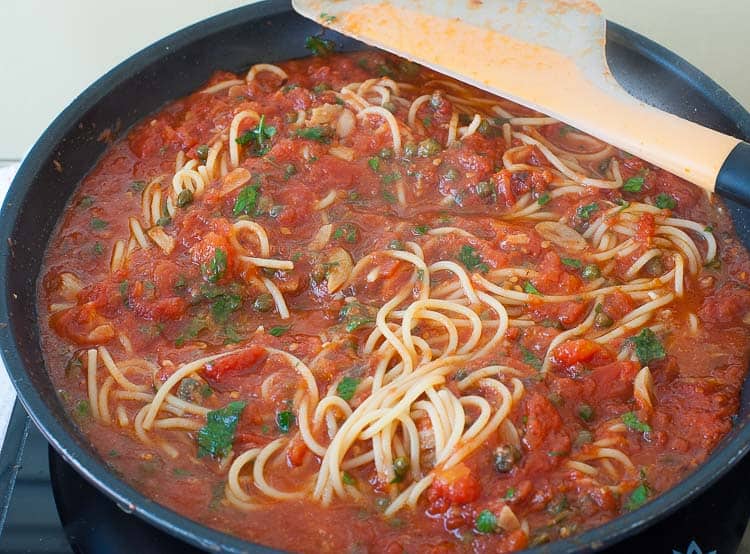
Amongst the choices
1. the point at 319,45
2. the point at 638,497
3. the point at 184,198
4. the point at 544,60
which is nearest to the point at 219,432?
the point at 184,198

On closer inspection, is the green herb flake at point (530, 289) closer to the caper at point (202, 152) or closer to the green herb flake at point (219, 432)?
the green herb flake at point (219, 432)

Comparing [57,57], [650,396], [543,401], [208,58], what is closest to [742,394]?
[650,396]

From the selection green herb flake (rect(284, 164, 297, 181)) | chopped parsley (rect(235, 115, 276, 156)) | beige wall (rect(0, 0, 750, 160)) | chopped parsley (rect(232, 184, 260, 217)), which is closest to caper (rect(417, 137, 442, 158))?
green herb flake (rect(284, 164, 297, 181))

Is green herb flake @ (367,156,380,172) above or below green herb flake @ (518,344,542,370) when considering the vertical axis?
above

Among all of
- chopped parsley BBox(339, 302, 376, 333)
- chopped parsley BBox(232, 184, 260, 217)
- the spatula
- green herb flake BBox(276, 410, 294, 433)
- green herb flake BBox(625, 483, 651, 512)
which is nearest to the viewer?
green herb flake BBox(625, 483, 651, 512)

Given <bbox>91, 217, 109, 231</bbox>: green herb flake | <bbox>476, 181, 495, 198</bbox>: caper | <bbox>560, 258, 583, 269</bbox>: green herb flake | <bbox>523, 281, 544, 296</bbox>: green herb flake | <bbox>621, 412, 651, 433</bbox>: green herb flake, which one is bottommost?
<bbox>621, 412, 651, 433</bbox>: green herb flake

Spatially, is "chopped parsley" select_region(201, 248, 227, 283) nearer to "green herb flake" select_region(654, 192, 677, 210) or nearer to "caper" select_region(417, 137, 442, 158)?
"caper" select_region(417, 137, 442, 158)

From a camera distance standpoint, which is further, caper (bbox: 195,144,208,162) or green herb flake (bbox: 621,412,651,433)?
caper (bbox: 195,144,208,162)

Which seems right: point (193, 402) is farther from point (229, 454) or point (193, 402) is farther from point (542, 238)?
point (542, 238)

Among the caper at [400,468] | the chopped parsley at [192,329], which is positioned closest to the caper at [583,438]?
the caper at [400,468]
